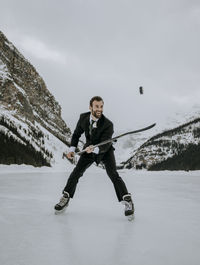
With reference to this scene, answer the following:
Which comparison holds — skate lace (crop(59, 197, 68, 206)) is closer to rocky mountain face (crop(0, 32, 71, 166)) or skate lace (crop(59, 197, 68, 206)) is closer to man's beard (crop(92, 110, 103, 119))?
man's beard (crop(92, 110, 103, 119))

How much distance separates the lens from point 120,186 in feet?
13.5

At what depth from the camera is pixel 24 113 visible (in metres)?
62.2

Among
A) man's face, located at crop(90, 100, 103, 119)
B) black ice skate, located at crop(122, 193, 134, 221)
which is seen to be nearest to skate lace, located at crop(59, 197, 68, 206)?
black ice skate, located at crop(122, 193, 134, 221)

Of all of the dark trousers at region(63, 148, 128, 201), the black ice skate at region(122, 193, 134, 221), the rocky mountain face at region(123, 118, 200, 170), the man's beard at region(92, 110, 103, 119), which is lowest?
the black ice skate at region(122, 193, 134, 221)

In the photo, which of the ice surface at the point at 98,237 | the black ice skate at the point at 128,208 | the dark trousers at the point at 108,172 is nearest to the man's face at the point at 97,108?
the dark trousers at the point at 108,172

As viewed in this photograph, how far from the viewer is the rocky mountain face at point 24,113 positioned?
3710 cm

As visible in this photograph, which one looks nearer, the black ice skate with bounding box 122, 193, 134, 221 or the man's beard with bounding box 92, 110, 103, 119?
the black ice skate with bounding box 122, 193, 134, 221

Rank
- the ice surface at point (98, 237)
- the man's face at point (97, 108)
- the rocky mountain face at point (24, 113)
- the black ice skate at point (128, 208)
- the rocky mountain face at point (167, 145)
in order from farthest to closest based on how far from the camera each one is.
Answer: the rocky mountain face at point (167, 145) < the rocky mountain face at point (24, 113) < the man's face at point (97, 108) < the black ice skate at point (128, 208) < the ice surface at point (98, 237)

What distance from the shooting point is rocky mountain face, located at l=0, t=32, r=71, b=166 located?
122 feet

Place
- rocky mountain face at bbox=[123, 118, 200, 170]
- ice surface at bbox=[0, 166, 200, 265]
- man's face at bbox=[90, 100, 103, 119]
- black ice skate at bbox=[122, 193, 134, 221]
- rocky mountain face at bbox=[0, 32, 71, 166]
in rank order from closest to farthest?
ice surface at bbox=[0, 166, 200, 265] < black ice skate at bbox=[122, 193, 134, 221] < man's face at bbox=[90, 100, 103, 119] < rocky mountain face at bbox=[0, 32, 71, 166] < rocky mountain face at bbox=[123, 118, 200, 170]

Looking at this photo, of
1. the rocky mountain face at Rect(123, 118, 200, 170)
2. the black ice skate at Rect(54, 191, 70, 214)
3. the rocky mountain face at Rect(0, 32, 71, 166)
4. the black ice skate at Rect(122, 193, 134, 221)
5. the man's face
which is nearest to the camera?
the black ice skate at Rect(122, 193, 134, 221)

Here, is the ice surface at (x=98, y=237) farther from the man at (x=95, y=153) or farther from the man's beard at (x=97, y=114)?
the man's beard at (x=97, y=114)

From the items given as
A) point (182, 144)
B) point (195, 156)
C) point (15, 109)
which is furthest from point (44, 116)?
point (182, 144)

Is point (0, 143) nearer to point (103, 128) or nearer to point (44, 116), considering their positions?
point (103, 128)
